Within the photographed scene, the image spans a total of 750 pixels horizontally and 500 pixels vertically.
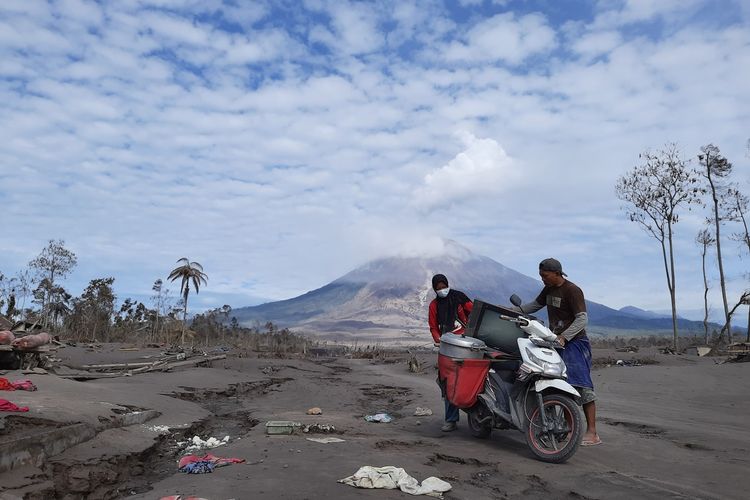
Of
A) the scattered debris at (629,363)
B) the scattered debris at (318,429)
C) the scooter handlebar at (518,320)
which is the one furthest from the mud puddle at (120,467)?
the scattered debris at (629,363)

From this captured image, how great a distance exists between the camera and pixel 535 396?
5.93 m

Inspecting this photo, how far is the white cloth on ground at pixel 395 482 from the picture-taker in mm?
4160

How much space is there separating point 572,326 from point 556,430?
126cm

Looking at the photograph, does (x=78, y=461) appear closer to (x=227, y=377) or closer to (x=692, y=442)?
(x=692, y=442)

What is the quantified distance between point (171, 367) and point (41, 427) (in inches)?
562

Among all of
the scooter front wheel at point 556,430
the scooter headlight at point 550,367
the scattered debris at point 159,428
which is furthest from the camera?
the scattered debris at point 159,428

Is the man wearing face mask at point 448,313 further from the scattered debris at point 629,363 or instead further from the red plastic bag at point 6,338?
the scattered debris at point 629,363

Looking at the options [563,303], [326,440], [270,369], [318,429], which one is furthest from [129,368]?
[563,303]

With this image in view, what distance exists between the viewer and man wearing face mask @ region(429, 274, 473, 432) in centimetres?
749

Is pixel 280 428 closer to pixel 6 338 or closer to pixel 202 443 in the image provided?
pixel 202 443

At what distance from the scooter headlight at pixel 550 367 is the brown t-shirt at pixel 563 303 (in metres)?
0.80

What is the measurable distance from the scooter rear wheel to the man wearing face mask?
579 mm

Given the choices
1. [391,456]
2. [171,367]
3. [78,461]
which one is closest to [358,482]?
[391,456]

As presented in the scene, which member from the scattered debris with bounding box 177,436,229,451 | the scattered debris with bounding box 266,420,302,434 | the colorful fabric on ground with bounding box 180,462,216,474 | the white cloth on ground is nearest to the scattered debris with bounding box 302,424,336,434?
the scattered debris with bounding box 266,420,302,434
